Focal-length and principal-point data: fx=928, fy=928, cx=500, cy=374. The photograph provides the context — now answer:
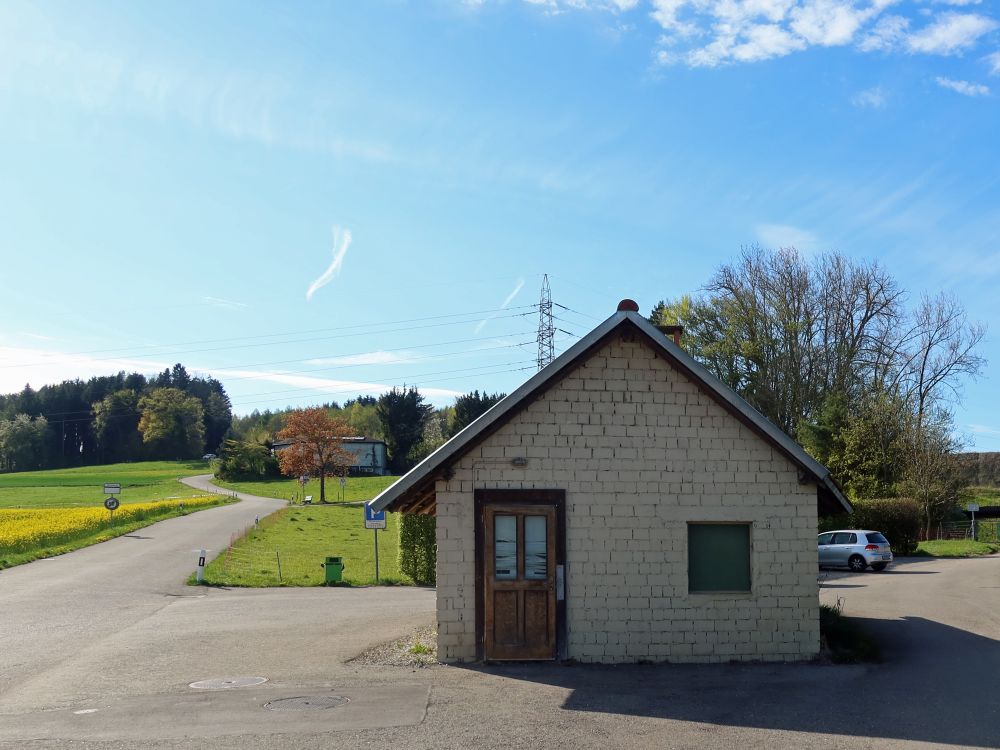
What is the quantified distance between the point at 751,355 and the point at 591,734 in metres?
43.2

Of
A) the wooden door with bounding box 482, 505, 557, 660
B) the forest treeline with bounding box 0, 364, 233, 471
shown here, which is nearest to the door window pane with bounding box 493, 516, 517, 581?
the wooden door with bounding box 482, 505, 557, 660

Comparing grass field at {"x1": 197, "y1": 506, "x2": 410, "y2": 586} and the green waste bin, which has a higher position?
the green waste bin

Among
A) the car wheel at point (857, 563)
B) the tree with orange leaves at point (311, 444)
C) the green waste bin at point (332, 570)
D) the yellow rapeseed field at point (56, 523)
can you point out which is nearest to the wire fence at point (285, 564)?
the green waste bin at point (332, 570)

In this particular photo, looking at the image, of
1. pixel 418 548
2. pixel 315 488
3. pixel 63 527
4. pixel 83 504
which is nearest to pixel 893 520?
pixel 418 548

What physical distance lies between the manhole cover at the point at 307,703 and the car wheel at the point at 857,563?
26.2m

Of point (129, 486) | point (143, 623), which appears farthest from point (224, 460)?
point (143, 623)

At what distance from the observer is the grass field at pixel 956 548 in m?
41.3

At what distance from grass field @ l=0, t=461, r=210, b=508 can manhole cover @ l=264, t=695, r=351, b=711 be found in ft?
209

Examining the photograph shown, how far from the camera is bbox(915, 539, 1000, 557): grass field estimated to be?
135ft

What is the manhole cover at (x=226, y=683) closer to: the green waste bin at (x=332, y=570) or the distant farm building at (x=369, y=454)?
the green waste bin at (x=332, y=570)

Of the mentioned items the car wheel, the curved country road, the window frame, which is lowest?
the car wheel

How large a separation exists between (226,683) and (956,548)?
40.0 m

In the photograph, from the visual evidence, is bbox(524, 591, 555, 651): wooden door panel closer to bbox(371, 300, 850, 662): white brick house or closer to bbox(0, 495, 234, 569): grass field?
bbox(371, 300, 850, 662): white brick house

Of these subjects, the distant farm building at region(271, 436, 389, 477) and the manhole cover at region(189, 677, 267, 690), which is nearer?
the manhole cover at region(189, 677, 267, 690)
